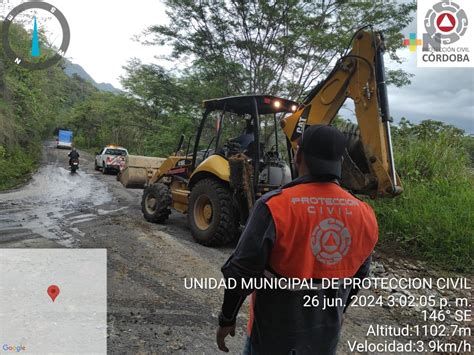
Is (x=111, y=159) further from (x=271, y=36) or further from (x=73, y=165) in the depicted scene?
(x=271, y=36)

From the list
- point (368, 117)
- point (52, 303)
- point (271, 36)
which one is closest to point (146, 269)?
point (52, 303)

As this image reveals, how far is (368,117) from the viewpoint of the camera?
4516 mm

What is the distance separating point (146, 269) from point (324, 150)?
3511mm

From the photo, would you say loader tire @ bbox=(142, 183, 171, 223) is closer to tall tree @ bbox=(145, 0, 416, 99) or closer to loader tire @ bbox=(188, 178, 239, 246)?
loader tire @ bbox=(188, 178, 239, 246)

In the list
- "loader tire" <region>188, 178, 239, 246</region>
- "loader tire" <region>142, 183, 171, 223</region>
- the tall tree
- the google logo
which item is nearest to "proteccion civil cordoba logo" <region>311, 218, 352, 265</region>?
the google logo

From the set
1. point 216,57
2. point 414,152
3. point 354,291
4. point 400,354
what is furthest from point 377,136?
point 216,57

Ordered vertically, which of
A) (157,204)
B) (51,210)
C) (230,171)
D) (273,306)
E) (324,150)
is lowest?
(51,210)

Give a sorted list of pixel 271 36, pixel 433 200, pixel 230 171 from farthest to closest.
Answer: pixel 271 36, pixel 433 200, pixel 230 171

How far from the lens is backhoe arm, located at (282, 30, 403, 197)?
4.38 m

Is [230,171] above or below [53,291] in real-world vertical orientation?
above

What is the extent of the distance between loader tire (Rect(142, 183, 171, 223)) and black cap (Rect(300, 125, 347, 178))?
577 centimetres

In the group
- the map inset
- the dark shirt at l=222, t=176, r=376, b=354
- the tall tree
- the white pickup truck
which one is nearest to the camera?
the dark shirt at l=222, t=176, r=376, b=354

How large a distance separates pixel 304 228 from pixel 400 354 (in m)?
2.45

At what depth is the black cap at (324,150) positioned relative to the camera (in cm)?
160
